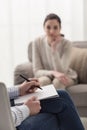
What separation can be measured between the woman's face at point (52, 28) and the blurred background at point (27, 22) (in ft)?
2.73

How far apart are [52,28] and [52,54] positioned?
0.25 metres

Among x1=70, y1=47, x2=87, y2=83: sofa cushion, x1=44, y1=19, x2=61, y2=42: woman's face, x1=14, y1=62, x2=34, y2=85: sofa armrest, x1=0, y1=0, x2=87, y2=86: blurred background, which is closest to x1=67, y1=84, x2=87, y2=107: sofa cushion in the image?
x1=70, y1=47, x2=87, y2=83: sofa cushion

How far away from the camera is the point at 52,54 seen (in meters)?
3.04

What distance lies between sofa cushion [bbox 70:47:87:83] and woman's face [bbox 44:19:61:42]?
0.81 ft

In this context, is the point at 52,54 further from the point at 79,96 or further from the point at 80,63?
the point at 79,96

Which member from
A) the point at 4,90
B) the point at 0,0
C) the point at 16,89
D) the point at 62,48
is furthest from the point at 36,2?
the point at 4,90

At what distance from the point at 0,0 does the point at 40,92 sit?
2.23m

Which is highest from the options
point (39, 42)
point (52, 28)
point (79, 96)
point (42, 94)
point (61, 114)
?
point (52, 28)

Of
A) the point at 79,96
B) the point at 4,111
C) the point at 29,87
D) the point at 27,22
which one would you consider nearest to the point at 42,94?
the point at 29,87

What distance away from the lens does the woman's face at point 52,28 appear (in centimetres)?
306

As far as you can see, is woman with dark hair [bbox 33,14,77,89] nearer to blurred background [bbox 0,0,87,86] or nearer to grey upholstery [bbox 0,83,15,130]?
blurred background [bbox 0,0,87,86]

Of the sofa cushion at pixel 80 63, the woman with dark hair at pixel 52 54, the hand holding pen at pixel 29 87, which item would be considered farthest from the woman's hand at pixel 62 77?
the hand holding pen at pixel 29 87

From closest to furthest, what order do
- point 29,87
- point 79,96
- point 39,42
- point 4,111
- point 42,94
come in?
point 4,111, point 42,94, point 29,87, point 79,96, point 39,42

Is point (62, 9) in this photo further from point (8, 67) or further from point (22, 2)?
point (8, 67)
